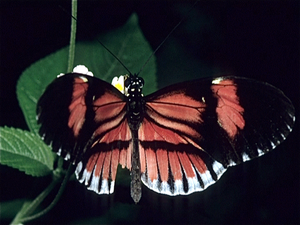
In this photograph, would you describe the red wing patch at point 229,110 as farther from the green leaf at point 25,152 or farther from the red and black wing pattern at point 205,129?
the green leaf at point 25,152

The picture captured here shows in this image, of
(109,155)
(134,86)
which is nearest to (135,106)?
(134,86)

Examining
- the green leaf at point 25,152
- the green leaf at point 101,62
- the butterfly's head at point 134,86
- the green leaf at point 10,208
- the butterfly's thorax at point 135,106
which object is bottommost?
the green leaf at point 10,208

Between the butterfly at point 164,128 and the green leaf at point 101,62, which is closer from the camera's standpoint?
the butterfly at point 164,128

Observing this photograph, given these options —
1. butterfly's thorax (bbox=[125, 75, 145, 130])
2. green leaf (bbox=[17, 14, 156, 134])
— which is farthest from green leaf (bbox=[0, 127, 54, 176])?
butterfly's thorax (bbox=[125, 75, 145, 130])

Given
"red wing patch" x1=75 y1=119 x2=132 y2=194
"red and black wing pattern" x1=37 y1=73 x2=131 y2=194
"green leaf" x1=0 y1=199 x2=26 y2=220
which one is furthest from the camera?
"green leaf" x1=0 y1=199 x2=26 y2=220

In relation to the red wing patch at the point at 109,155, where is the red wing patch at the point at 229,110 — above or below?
above

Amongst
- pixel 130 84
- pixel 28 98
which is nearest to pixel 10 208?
pixel 28 98

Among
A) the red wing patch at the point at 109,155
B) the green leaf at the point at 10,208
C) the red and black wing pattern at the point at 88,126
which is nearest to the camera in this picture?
the red and black wing pattern at the point at 88,126

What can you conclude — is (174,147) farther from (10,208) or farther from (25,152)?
(10,208)

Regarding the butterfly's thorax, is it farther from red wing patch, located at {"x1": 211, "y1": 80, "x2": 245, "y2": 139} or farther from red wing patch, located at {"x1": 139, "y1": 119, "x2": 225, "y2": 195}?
red wing patch, located at {"x1": 211, "y1": 80, "x2": 245, "y2": 139}

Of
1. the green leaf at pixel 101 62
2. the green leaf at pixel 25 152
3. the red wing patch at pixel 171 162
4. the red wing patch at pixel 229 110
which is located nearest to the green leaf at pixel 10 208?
the green leaf at pixel 25 152
